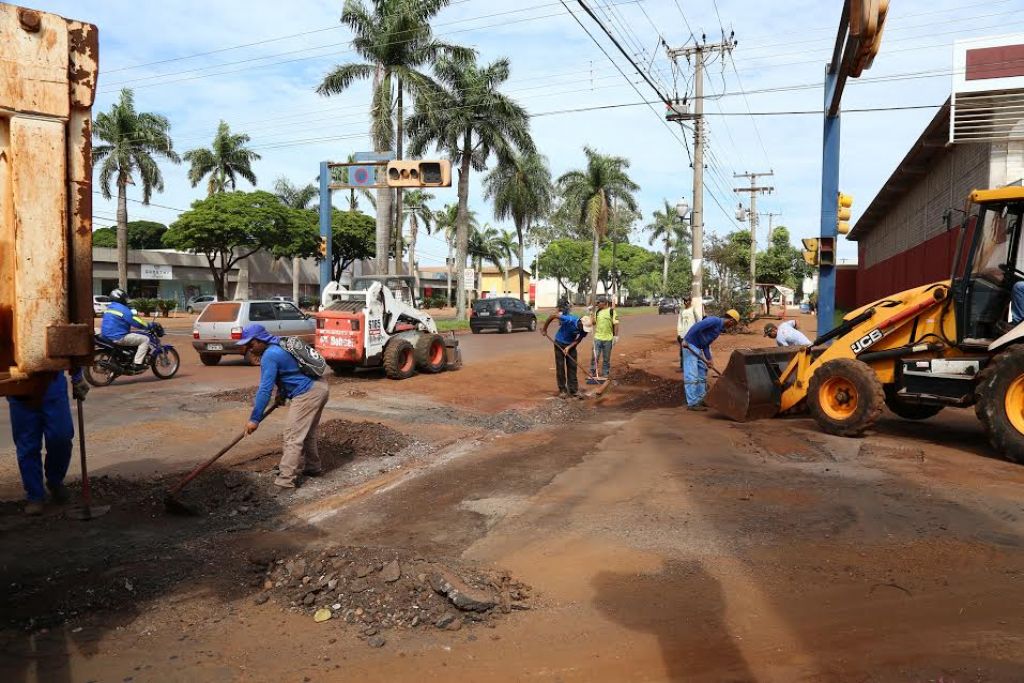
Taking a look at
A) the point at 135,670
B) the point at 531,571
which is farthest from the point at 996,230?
the point at 135,670

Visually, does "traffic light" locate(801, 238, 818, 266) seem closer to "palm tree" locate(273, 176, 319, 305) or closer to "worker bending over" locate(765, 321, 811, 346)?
"worker bending over" locate(765, 321, 811, 346)

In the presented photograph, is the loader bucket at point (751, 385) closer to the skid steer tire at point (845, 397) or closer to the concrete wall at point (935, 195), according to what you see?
the skid steer tire at point (845, 397)

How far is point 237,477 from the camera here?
22.6 feet

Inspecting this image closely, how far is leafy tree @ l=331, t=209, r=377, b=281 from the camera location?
47.0 metres

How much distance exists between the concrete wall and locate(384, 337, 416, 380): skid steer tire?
11.4m

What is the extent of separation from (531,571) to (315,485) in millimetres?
3144

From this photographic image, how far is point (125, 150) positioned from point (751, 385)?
136ft

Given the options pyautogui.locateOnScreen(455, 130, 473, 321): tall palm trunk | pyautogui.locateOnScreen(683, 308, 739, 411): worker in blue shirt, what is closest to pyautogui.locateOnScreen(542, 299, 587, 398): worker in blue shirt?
pyautogui.locateOnScreen(683, 308, 739, 411): worker in blue shirt

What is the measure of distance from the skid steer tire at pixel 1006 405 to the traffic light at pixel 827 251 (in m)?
5.19

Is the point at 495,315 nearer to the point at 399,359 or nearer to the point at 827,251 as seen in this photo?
the point at 399,359

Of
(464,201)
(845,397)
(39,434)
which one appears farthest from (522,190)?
(39,434)

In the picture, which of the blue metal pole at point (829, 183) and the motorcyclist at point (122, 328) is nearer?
the blue metal pole at point (829, 183)

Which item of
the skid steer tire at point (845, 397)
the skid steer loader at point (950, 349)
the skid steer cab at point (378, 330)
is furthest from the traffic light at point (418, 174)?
the skid steer tire at point (845, 397)

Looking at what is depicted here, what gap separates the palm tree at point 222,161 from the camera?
4903 centimetres
